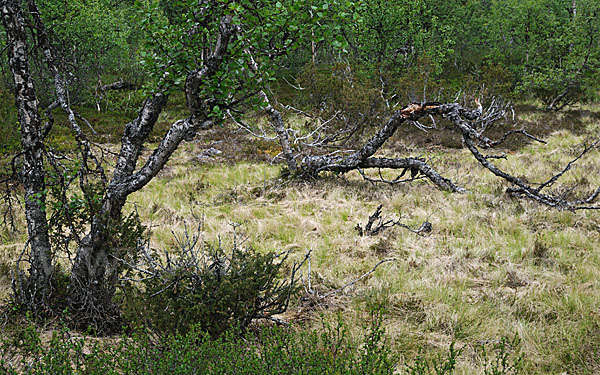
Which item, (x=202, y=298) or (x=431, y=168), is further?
(x=431, y=168)

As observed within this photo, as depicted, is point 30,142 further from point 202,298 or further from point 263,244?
point 263,244

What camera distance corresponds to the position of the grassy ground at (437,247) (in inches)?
144

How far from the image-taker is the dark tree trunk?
11.8ft

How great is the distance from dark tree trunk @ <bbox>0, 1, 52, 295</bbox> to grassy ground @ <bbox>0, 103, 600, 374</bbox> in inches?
44.2

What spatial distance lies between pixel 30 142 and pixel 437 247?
476 centimetres

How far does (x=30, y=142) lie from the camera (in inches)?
147

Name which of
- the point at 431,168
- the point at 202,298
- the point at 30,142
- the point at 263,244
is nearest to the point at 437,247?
the point at 263,244

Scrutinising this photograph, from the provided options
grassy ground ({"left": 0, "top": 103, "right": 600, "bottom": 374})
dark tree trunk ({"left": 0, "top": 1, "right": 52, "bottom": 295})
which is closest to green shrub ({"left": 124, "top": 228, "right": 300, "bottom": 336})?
grassy ground ({"left": 0, "top": 103, "right": 600, "bottom": 374})

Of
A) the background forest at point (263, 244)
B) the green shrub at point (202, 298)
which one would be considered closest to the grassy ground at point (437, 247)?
the background forest at point (263, 244)

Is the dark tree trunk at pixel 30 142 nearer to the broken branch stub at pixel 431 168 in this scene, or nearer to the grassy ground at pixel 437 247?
the grassy ground at pixel 437 247

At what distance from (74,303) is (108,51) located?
810 inches

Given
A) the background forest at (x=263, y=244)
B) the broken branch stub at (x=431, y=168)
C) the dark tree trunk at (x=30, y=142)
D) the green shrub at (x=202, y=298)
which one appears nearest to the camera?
the background forest at (x=263, y=244)

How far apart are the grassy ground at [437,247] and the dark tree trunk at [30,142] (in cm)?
112

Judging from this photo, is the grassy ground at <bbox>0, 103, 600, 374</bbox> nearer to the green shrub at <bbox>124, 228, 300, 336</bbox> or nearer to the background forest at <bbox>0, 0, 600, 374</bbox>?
the background forest at <bbox>0, 0, 600, 374</bbox>
